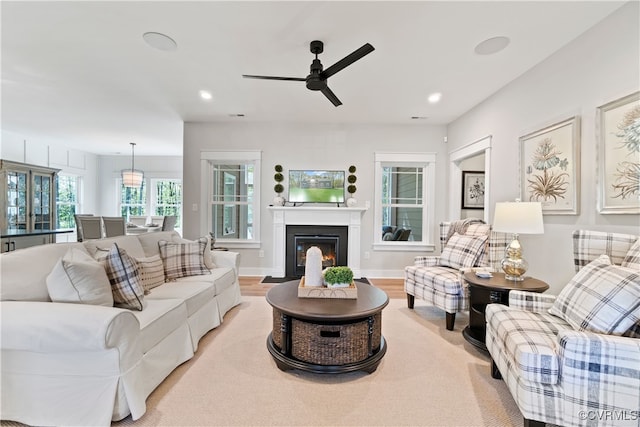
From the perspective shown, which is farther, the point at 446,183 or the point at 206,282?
the point at 446,183

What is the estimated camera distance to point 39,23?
7.47 ft

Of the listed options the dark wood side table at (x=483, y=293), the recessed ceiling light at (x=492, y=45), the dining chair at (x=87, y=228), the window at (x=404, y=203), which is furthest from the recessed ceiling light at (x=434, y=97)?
the dining chair at (x=87, y=228)

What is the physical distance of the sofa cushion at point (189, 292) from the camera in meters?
2.25

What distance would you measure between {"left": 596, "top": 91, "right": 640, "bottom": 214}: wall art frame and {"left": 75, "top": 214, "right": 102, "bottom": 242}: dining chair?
18.5 feet

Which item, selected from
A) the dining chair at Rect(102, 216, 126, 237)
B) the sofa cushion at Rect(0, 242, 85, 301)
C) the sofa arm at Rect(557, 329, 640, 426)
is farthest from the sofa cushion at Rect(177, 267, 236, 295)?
the sofa arm at Rect(557, 329, 640, 426)

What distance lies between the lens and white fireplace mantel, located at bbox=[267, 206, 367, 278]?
4766 mm

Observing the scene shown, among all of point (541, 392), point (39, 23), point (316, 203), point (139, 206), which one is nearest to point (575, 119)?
point (541, 392)

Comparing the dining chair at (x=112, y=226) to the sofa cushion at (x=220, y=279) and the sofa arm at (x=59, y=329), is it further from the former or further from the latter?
the sofa arm at (x=59, y=329)

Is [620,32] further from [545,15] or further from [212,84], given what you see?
[212,84]

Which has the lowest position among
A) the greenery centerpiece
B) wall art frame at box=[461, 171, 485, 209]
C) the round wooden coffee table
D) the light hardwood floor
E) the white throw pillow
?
the light hardwood floor

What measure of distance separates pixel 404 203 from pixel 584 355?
3.87m

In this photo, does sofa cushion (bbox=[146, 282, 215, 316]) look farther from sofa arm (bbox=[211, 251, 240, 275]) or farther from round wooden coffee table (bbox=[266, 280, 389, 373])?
round wooden coffee table (bbox=[266, 280, 389, 373])

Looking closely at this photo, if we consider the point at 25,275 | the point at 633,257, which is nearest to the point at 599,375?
the point at 633,257

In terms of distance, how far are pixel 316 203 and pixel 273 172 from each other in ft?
2.99
